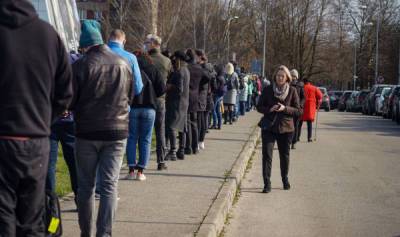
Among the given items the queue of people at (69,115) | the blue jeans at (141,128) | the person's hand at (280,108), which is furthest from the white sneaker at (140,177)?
the person's hand at (280,108)

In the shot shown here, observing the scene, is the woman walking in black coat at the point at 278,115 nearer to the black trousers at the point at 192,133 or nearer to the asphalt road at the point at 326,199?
the asphalt road at the point at 326,199

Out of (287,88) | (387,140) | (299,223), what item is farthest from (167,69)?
(387,140)

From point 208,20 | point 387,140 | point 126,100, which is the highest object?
point 208,20

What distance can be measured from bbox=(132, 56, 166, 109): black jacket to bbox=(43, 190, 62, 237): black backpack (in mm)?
4423

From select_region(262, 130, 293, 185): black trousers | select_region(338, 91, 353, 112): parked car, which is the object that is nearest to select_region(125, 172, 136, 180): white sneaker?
select_region(262, 130, 293, 185): black trousers

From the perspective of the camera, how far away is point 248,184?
37.1 feet

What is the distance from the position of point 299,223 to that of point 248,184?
2.99 m

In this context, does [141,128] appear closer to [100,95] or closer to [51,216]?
[100,95]

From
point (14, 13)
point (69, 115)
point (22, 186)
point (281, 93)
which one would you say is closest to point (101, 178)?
point (69, 115)

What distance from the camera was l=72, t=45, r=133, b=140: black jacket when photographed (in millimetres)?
5906

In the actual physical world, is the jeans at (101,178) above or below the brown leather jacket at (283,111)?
below

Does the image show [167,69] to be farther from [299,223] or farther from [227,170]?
[299,223]

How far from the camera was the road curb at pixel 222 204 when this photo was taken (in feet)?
23.1

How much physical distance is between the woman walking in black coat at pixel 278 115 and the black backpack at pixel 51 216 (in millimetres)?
5659
